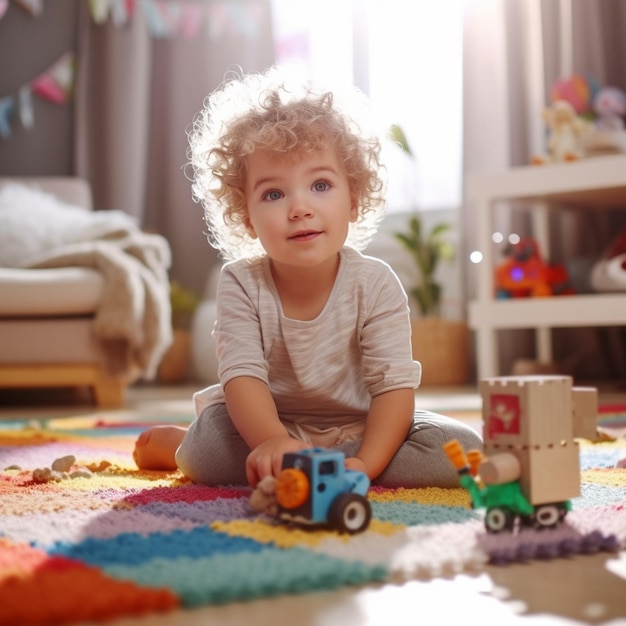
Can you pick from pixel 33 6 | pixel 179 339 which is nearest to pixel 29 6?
pixel 33 6

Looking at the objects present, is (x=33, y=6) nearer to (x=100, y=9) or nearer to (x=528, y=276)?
(x=100, y=9)

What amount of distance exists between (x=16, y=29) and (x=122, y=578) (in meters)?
3.67

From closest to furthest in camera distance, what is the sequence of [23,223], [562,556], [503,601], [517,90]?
[503,601]
[562,556]
[23,223]
[517,90]

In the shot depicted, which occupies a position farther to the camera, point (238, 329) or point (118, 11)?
point (118, 11)

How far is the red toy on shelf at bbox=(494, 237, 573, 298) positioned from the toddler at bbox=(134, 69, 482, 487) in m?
1.50

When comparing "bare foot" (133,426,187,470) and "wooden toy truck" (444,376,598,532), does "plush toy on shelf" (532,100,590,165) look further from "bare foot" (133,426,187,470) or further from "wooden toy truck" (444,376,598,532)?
"wooden toy truck" (444,376,598,532)

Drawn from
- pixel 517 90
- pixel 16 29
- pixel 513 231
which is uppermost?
pixel 16 29

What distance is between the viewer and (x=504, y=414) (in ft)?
2.45

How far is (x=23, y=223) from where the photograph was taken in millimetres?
2805

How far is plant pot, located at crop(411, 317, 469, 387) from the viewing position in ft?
10.3

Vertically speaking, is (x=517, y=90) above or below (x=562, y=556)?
above

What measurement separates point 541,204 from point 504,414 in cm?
213

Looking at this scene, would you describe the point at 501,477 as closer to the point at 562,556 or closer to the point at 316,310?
the point at 562,556

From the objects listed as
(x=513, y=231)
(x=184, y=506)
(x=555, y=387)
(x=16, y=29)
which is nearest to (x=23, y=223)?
(x=16, y=29)
